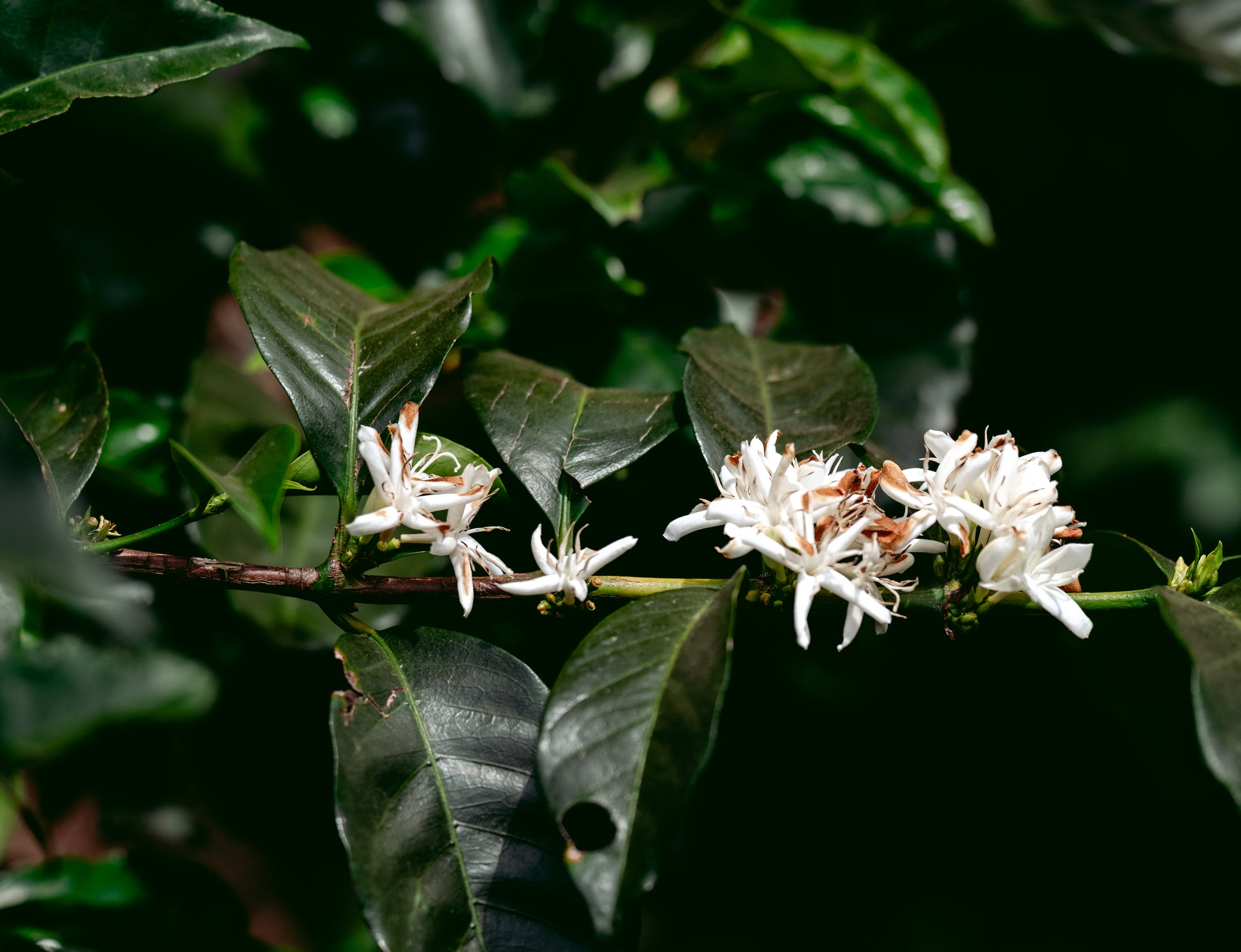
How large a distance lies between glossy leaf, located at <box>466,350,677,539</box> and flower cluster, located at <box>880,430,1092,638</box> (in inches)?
9.0

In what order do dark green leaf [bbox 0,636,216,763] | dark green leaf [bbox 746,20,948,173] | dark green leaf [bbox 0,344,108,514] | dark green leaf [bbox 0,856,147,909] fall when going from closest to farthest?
dark green leaf [bbox 0,344,108,514] → dark green leaf [bbox 0,636,216,763] → dark green leaf [bbox 0,856,147,909] → dark green leaf [bbox 746,20,948,173]

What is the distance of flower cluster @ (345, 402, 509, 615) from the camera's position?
0.59m

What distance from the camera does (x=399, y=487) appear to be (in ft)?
1.97

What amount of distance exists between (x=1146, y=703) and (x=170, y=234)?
4.81 ft

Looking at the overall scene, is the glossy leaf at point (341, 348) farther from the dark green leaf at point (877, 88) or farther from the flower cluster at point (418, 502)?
the dark green leaf at point (877, 88)

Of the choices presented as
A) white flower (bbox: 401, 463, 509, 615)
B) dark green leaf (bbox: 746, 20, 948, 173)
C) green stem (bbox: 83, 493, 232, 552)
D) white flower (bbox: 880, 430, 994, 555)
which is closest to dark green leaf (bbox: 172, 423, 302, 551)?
green stem (bbox: 83, 493, 232, 552)

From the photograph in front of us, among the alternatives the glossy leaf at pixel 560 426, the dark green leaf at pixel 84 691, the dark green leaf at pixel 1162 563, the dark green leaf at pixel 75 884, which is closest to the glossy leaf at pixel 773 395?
the glossy leaf at pixel 560 426

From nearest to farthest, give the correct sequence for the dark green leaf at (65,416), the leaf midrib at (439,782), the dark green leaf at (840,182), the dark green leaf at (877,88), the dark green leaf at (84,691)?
the leaf midrib at (439,782) → the dark green leaf at (65,416) → the dark green leaf at (84,691) → the dark green leaf at (877,88) → the dark green leaf at (840,182)

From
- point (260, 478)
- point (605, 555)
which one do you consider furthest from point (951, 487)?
point (260, 478)

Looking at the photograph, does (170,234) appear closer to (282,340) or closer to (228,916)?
(282,340)

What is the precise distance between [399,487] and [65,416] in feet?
1.33

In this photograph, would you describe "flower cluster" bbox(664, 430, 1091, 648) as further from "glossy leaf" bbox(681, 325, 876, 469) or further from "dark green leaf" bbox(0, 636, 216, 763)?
"dark green leaf" bbox(0, 636, 216, 763)

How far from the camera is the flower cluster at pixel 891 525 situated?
57cm

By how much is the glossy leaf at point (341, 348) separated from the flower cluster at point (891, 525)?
0.90ft
